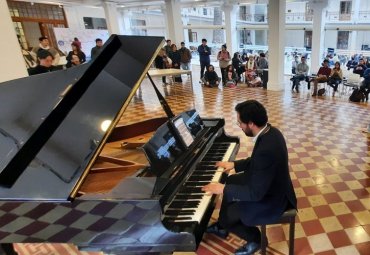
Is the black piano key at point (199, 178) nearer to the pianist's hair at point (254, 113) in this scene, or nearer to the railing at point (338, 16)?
the pianist's hair at point (254, 113)

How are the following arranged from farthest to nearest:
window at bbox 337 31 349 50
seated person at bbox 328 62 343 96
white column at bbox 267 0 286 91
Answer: window at bbox 337 31 349 50 < seated person at bbox 328 62 343 96 < white column at bbox 267 0 286 91

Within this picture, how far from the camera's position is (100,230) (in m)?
1.45

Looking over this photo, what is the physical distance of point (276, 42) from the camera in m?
7.45

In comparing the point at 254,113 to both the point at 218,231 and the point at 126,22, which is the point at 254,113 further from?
the point at 126,22

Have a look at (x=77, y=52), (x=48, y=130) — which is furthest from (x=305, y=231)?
(x=77, y=52)

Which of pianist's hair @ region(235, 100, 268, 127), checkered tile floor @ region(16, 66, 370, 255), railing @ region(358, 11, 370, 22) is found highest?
railing @ region(358, 11, 370, 22)

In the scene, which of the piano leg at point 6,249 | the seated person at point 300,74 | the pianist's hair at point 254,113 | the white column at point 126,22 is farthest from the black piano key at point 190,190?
the white column at point 126,22

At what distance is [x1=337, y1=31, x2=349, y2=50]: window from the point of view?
46.1 ft

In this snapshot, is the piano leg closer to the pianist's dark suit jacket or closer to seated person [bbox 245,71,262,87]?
the pianist's dark suit jacket

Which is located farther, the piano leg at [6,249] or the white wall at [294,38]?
the white wall at [294,38]

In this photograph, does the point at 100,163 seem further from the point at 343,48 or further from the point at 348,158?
the point at 343,48

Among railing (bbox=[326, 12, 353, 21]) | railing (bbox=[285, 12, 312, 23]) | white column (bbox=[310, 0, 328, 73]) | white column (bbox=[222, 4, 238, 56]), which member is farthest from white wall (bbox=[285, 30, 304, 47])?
white column (bbox=[310, 0, 328, 73])

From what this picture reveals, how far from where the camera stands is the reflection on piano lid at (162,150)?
1.66 meters

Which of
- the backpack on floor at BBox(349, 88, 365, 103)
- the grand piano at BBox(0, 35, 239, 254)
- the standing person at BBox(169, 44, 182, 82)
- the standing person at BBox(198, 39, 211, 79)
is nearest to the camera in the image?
the grand piano at BBox(0, 35, 239, 254)
